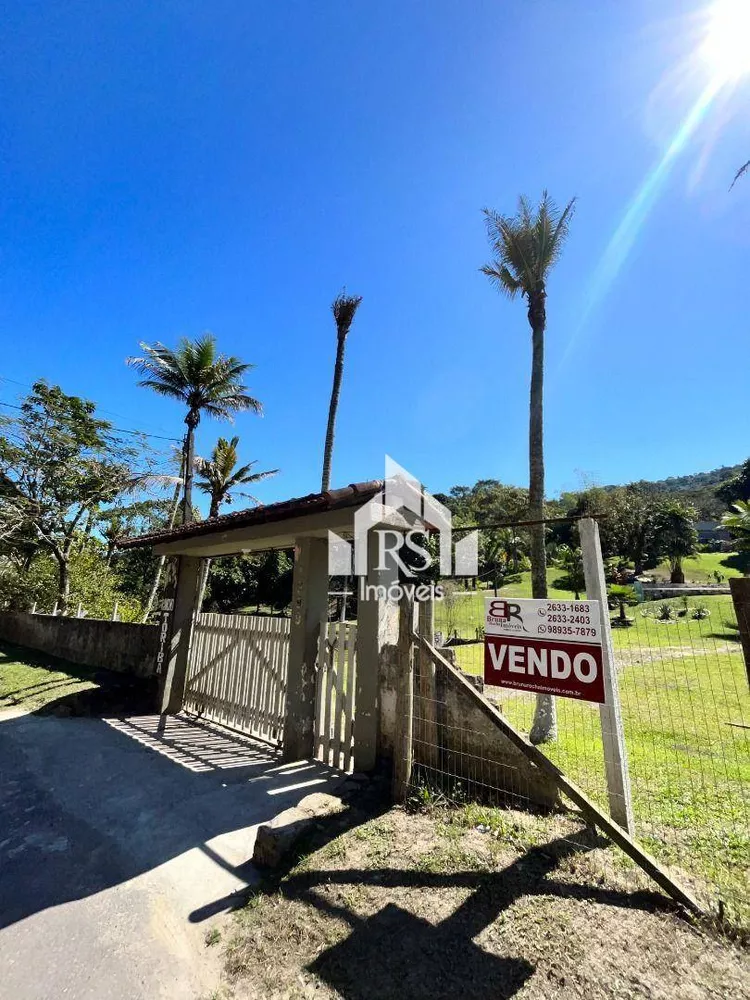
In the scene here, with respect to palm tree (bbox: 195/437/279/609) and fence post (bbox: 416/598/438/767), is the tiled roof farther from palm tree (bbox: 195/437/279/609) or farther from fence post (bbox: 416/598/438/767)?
palm tree (bbox: 195/437/279/609)

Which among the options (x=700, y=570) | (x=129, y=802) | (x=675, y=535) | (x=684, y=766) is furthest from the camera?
(x=700, y=570)

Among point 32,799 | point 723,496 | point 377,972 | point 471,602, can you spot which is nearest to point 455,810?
point 377,972

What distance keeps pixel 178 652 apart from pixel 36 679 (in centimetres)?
571

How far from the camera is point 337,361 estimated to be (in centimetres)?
1619

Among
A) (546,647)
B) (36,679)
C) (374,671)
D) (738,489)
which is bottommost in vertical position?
(36,679)

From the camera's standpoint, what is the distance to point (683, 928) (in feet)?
7.72

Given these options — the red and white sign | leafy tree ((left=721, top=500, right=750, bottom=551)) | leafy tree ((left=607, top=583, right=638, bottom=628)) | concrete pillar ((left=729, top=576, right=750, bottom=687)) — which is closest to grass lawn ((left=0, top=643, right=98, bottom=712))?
the red and white sign

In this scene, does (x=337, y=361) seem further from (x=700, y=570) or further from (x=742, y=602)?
(x=700, y=570)

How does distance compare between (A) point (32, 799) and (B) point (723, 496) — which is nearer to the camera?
(A) point (32, 799)

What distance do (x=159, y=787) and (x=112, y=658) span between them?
27.3ft

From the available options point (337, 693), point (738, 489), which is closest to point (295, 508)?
point (337, 693)

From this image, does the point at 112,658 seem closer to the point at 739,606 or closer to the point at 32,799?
the point at 32,799

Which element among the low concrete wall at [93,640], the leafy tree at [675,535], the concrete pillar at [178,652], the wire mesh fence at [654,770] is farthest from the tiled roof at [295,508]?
the leafy tree at [675,535]

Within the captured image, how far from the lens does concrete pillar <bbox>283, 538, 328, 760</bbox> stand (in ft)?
16.9
